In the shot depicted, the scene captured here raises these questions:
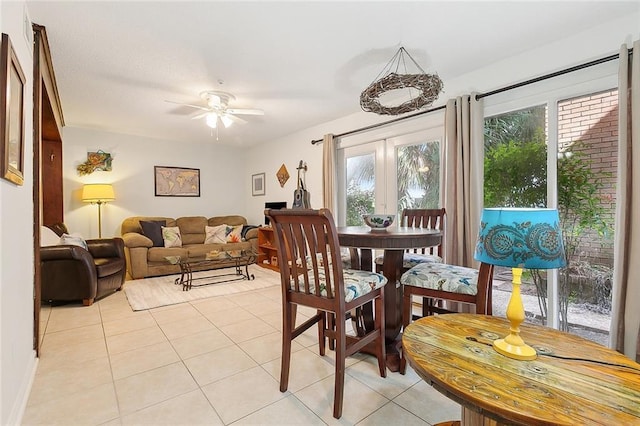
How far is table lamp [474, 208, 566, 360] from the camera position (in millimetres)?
946

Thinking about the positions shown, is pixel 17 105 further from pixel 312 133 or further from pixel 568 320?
pixel 568 320

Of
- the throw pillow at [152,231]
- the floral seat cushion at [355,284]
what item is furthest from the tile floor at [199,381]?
the throw pillow at [152,231]

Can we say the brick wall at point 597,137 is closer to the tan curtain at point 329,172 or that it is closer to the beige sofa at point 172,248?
the tan curtain at point 329,172

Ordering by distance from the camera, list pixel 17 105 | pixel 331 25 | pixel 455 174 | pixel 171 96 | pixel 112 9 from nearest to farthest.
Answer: pixel 17 105, pixel 112 9, pixel 331 25, pixel 455 174, pixel 171 96

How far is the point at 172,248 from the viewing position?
475 centimetres

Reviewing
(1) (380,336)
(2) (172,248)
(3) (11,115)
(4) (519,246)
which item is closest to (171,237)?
(2) (172,248)

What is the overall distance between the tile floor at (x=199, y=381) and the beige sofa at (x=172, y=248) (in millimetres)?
1699

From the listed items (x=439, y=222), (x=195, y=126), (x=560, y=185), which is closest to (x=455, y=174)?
(x=439, y=222)

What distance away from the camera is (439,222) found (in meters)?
2.85

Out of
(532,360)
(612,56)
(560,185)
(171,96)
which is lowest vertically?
(532,360)

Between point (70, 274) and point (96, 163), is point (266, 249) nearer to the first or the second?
point (70, 274)

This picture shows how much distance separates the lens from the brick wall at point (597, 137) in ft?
7.17

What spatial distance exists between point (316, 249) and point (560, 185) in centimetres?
217

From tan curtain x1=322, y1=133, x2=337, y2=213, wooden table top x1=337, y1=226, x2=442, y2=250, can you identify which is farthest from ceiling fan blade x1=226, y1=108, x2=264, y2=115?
wooden table top x1=337, y1=226, x2=442, y2=250
